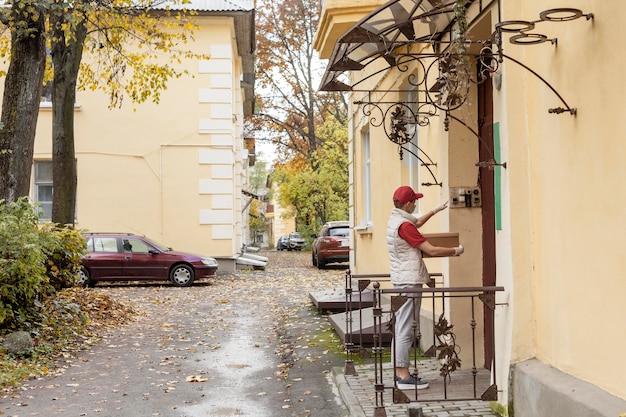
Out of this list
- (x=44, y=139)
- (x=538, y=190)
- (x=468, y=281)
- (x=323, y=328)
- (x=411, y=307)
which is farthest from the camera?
(x=44, y=139)

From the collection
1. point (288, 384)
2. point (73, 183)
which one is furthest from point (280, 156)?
point (288, 384)

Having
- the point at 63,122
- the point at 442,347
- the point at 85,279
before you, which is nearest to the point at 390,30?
the point at 442,347

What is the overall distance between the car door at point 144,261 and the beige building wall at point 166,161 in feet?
13.1

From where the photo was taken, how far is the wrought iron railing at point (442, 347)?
21.1 ft

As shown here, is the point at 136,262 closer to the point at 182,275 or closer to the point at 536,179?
the point at 182,275

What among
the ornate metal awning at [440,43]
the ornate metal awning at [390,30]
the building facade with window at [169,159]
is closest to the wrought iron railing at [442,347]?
the ornate metal awning at [440,43]

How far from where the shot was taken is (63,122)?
16.2m

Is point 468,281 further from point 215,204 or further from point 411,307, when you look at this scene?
point 215,204

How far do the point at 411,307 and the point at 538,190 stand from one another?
1928 millimetres

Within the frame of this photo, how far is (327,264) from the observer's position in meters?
29.3

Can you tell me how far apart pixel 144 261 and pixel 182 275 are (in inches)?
40.8

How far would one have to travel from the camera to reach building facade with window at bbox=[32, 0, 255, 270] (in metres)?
25.3

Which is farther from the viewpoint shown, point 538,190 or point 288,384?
point 288,384

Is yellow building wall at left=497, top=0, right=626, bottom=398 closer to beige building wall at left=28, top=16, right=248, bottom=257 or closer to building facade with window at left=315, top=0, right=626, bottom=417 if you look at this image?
building facade with window at left=315, top=0, right=626, bottom=417
